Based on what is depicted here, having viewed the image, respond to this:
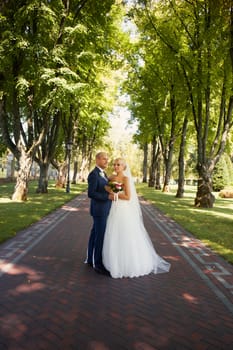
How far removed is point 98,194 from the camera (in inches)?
260

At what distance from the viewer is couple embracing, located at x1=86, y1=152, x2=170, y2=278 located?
6.51m

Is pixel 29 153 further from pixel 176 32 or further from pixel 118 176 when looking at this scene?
pixel 118 176

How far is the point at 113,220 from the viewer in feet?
22.2

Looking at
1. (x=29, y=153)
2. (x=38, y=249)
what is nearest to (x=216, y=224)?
(x=38, y=249)

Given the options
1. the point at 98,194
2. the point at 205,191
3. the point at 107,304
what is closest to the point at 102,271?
the point at 98,194

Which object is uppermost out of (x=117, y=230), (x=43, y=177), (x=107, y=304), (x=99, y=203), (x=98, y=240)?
(x=43, y=177)

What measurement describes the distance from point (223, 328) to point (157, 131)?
102ft

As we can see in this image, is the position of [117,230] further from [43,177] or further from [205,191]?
[43,177]

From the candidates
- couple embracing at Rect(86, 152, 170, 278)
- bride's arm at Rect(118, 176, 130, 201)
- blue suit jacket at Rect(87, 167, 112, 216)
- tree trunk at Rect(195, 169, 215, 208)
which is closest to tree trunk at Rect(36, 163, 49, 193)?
tree trunk at Rect(195, 169, 215, 208)

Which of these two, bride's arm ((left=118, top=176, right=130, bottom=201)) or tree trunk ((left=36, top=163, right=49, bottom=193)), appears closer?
bride's arm ((left=118, top=176, right=130, bottom=201))

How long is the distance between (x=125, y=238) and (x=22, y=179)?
13.6m

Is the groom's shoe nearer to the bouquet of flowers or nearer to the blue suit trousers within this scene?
the blue suit trousers

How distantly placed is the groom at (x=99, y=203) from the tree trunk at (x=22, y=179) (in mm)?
12907

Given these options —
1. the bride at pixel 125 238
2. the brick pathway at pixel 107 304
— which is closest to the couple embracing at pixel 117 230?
the bride at pixel 125 238
